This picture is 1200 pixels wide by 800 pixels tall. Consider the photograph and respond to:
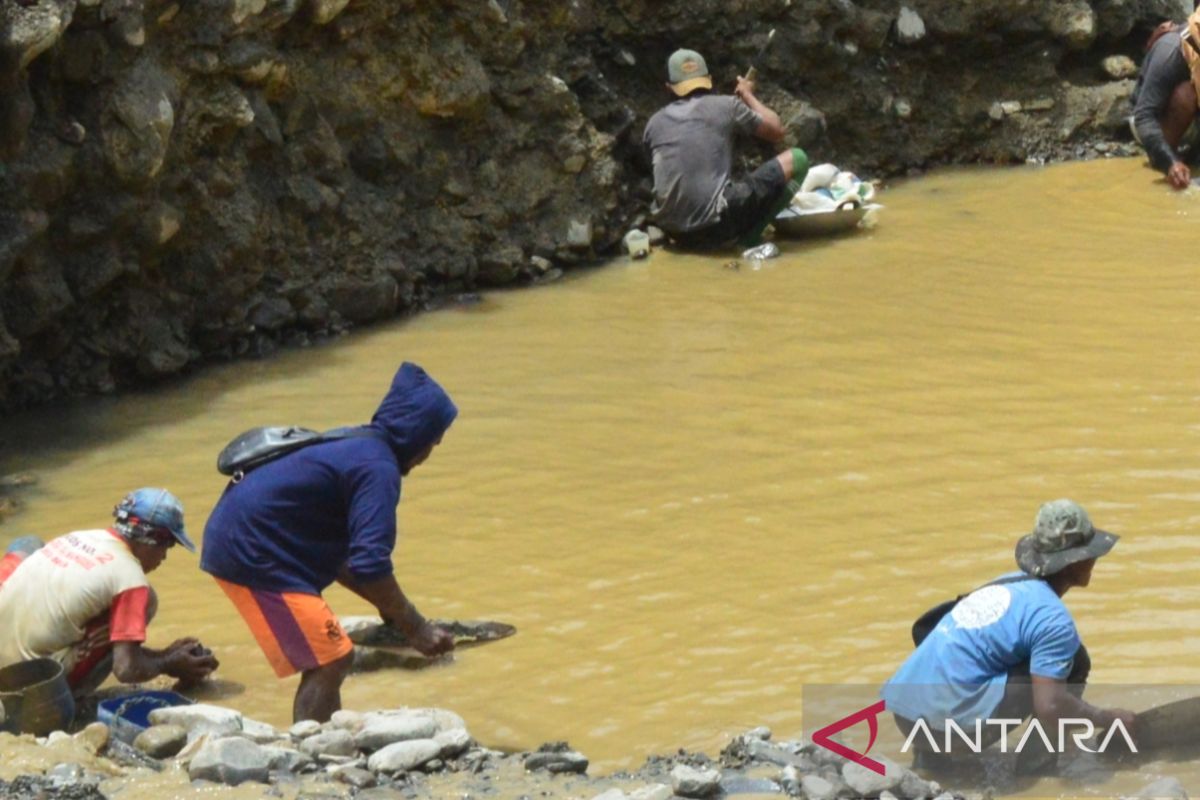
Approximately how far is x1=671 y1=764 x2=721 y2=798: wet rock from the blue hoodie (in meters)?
1.27

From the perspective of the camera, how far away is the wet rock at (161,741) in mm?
4820

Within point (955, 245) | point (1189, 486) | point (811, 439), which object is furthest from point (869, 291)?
point (1189, 486)

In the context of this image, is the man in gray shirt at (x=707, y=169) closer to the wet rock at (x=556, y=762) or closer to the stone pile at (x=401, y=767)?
the stone pile at (x=401, y=767)

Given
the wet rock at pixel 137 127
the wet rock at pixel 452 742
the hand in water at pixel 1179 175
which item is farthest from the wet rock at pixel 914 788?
the hand in water at pixel 1179 175

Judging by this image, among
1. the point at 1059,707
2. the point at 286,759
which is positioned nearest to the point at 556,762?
the point at 286,759

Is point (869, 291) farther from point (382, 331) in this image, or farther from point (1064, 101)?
point (1064, 101)

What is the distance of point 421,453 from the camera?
535cm

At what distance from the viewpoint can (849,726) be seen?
5207 mm

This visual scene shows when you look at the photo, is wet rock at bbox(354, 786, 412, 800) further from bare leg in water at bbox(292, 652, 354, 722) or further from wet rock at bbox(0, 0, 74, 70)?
wet rock at bbox(0, 0, 74, 70)

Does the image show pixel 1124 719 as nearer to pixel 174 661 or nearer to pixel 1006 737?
pixel 1006 737

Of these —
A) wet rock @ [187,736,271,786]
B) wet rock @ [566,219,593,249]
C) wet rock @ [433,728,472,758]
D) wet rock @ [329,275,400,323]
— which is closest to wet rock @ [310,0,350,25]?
wet rock @ [329,275,400,323]

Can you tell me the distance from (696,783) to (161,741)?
1.54 meters

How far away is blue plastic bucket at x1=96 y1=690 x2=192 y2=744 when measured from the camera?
504cm

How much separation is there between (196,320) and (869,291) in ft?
12.3
